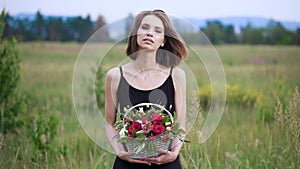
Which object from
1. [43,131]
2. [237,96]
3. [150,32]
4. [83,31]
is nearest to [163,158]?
[150,32]

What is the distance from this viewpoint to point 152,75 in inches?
73.4

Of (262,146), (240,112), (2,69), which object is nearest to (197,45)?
(262,146)

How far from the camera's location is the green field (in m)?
2.87

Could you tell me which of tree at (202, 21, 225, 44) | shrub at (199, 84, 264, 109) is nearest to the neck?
shrub at (199, 84, 264, 109)

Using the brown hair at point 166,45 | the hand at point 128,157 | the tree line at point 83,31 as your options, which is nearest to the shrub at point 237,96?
the tree line at point 83,31

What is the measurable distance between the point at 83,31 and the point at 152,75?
399 centimetres

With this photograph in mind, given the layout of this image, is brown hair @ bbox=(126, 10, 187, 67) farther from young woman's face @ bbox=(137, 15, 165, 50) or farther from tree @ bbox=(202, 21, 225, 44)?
tree @ bbox=(202, 21, 225, 44)

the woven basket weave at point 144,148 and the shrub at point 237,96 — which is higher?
the woven basket weave at point 144,148

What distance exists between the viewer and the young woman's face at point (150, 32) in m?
1.80

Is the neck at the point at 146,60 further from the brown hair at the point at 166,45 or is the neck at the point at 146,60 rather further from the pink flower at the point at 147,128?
the pink flower at the point at 147,128

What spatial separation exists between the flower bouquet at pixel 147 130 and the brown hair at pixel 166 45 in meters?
0.22

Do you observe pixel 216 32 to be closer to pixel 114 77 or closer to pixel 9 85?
pixel 9 85

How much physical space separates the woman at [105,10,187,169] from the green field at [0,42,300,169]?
0.52ft

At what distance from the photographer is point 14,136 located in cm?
362
